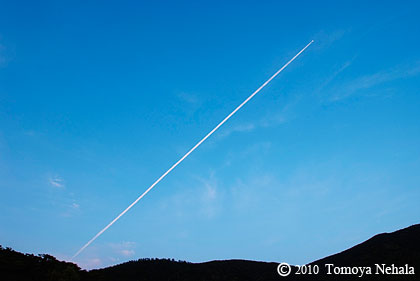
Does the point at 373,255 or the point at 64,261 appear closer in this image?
the point at 64,261

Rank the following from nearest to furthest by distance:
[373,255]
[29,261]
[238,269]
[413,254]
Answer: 1. [29,261]
2. [413,254]
3. [373,255]
4. [238,269]

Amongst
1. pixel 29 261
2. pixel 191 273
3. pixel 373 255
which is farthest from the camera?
pixel 191 273

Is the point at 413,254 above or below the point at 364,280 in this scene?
above

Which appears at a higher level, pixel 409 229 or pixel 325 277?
pixel 409 229

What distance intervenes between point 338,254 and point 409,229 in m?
16.9

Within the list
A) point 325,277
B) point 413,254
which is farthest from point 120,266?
point 413,254

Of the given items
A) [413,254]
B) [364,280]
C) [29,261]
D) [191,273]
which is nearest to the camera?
[29,261]

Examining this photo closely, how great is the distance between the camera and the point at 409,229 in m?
69.6

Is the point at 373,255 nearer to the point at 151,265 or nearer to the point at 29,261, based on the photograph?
the point at 151,265

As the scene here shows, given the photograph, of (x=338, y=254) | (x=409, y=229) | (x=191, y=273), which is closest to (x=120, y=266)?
(x=191, y=273)

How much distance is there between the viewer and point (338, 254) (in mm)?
68938

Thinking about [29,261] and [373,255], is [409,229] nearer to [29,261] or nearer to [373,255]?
[373,255]

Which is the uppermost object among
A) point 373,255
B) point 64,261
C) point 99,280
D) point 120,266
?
point 120,266

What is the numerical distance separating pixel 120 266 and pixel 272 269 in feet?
112
